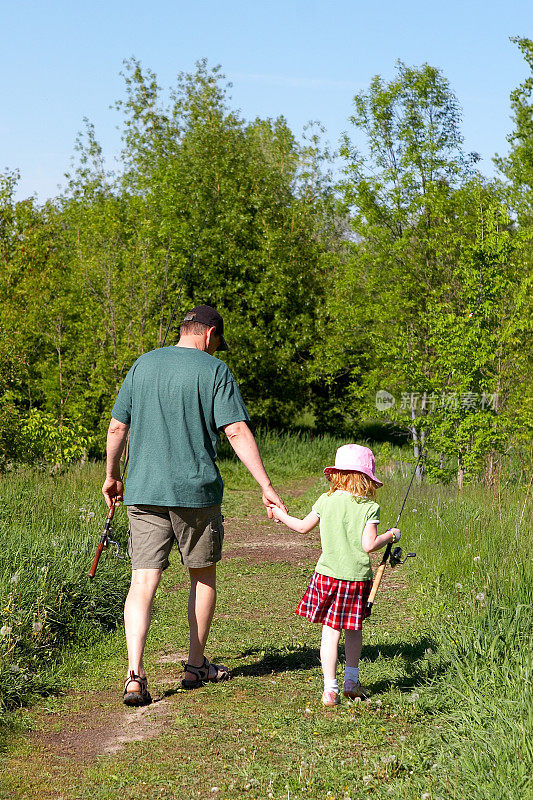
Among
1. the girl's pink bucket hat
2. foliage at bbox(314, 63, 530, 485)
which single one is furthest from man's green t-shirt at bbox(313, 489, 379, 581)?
foliage at bbox(314, 63, 530, 485)

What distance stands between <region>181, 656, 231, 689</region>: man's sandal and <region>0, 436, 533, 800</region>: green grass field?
0.07m

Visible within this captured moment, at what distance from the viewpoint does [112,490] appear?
16.0ft

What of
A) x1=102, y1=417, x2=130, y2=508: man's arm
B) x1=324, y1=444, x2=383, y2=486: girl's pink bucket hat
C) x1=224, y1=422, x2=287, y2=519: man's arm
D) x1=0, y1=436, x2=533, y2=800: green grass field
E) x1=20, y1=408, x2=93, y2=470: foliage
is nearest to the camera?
x1=0, y1=436, x2=533, y2=800: green grass field

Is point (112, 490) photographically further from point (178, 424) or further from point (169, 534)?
point (178, 424)

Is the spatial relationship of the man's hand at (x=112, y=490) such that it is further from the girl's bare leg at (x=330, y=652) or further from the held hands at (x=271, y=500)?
the girl's bare leg at (x=330, y=652)

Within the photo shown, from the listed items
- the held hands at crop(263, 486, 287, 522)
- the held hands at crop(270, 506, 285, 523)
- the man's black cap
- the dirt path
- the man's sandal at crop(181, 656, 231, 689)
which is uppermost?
the man's black cap

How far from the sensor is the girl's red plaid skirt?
4.32 m

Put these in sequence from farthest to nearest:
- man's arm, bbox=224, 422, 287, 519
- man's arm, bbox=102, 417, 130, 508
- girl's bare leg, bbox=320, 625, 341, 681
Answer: man's arm, bbox=102, 417, 130, 508 < man's arm, bbox=224, 422, 287, 519 < girl's bare leg, bbox=320, 625, 341, 681

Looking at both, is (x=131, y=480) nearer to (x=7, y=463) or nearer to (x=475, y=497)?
(x=475, y=497)

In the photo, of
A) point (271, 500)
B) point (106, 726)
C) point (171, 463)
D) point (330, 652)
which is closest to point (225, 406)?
point (171, 463)

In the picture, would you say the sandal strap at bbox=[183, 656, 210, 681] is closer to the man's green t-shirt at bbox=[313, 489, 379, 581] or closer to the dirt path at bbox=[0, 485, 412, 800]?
the dirt path at bbox=[0, 485, 412, 800]

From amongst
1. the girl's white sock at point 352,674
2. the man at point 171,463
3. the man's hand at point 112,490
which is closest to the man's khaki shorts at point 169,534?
the man at point 171,463

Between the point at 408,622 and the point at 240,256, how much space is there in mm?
13855

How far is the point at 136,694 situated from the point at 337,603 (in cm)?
115
